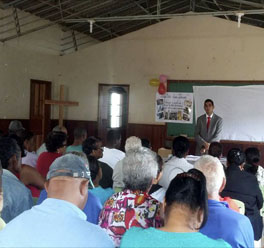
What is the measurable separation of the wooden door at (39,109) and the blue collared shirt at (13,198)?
655 centimetres

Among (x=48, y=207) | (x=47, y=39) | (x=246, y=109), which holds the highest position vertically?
(x=47, y=39)

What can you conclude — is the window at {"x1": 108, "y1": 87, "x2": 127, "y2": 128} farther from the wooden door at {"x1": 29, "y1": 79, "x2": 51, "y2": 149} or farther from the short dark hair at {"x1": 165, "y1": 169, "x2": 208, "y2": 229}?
the short dark hair at {"x1": 165, "y1": 169, "x2": 208, "y2": 229}

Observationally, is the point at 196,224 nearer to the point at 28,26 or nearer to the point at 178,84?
the point at 178,84

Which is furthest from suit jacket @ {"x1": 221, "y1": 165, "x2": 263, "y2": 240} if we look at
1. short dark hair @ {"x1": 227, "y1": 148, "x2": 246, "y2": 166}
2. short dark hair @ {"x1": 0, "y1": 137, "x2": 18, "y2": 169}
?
short dark hair @ {"x1": 0, "y1": 137, "x2": 18, "y2": 169}

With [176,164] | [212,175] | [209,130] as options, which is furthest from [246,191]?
[209,130]

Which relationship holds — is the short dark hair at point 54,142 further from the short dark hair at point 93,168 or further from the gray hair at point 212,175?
the gray hair at point 212,175

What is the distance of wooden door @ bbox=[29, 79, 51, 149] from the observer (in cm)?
859

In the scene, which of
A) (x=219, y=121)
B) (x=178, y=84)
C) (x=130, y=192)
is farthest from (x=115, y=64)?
(x=130, y=192)

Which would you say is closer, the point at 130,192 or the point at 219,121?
the point at 130,192

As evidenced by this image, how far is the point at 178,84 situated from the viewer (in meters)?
8.27

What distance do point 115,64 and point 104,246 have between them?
781 centimetres

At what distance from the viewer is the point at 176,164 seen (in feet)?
11.5

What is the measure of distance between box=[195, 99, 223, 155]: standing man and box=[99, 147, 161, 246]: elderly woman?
14.1ft

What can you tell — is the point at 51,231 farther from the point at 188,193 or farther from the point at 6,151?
the point at 6,151
